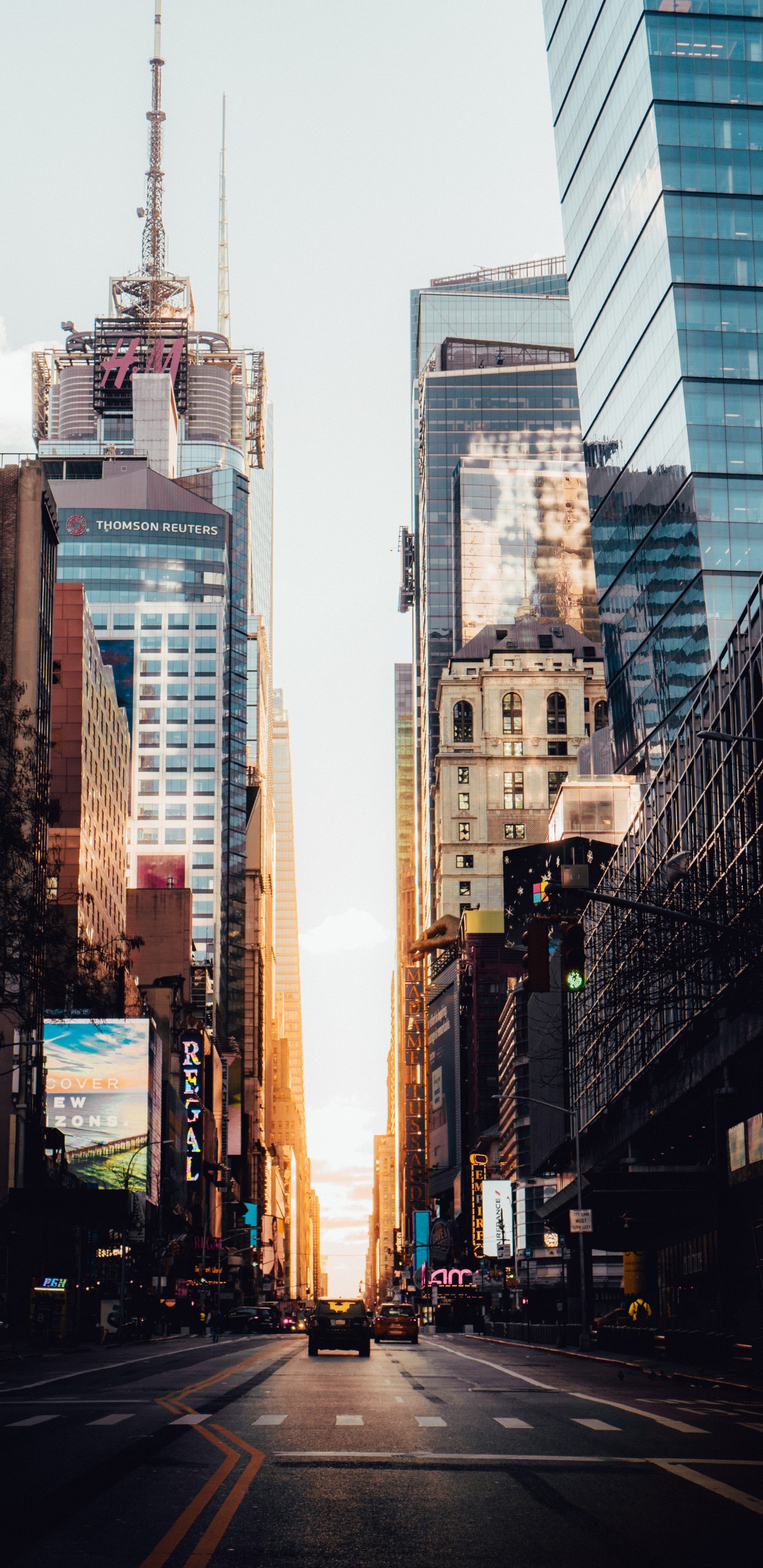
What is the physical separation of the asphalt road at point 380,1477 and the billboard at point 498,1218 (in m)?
140

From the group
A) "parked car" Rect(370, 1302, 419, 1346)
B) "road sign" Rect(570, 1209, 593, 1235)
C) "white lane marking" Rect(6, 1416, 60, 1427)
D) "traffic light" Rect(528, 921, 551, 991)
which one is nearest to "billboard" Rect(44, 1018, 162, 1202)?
"parked car" Rect(370, 1302, 419, 1346)

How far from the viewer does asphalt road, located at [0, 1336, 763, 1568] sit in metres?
11.8

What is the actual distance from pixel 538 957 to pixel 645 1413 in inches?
260

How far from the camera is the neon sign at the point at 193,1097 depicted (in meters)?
164

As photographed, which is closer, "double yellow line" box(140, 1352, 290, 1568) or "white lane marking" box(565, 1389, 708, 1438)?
"double yellow line" box(140, 1352, 290, 1568)

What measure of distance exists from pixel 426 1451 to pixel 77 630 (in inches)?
5273

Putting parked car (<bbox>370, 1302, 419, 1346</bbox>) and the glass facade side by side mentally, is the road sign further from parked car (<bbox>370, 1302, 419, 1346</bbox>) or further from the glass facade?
the glass facade

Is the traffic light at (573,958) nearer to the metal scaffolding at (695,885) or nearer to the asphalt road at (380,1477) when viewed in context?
the metal scaffolding at (695,885)

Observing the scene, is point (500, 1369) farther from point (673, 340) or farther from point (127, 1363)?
point (673, 340)

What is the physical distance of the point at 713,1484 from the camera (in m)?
15.5

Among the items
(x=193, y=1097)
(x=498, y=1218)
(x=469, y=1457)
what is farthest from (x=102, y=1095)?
(x=469, y=1457)

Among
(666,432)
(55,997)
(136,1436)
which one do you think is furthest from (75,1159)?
(136,1436)

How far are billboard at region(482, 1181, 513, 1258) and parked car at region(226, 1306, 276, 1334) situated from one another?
56450mm

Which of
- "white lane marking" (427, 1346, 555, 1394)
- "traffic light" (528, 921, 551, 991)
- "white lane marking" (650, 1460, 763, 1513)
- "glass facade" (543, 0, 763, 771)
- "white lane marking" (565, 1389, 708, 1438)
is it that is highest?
"glass facade" (543, 0, 763, 771)
